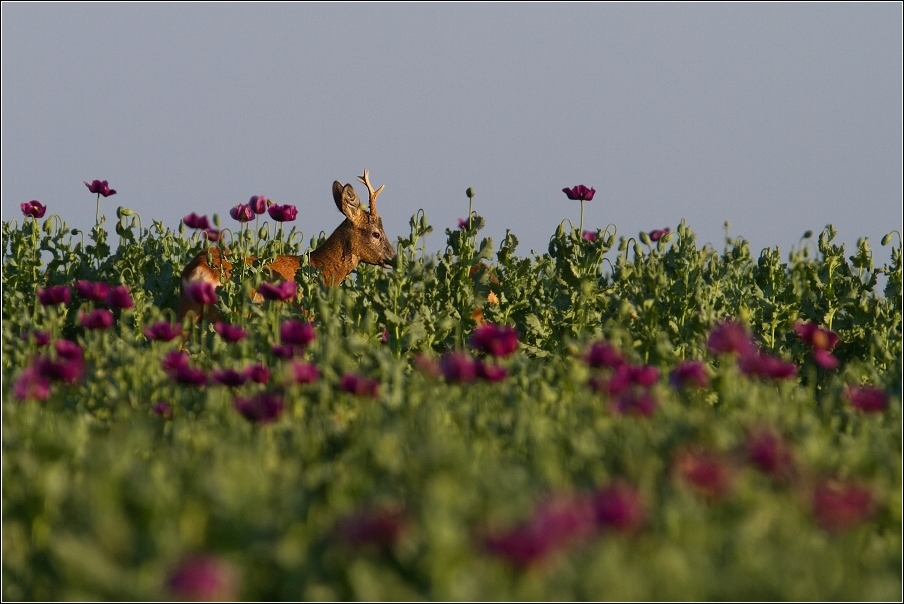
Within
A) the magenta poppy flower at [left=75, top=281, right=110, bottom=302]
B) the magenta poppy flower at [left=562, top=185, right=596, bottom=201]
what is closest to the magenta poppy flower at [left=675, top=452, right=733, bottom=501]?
the magenta poppy flower at [left=75, top=281, right=110, bottom=302]

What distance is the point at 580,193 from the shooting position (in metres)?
11.1

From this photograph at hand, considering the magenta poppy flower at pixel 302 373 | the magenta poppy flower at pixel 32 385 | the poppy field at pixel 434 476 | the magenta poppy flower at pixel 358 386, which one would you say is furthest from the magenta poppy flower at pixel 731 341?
the magenta poppy flower at pixel 32 385

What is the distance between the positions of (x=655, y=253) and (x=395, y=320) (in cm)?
243

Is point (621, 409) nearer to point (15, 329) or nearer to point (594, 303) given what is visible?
point (594, 303)

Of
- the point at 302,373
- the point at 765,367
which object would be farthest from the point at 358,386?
the point at 765,367

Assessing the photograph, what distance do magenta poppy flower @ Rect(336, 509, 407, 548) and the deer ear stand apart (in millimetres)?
10051

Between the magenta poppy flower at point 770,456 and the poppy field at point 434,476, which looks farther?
the magenta poppy flower at point 770,456

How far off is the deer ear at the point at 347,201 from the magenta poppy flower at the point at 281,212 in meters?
1.00

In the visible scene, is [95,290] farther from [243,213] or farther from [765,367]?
[243,213]

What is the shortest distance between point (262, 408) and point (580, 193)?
20.7ft

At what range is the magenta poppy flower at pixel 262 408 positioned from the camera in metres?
5.14

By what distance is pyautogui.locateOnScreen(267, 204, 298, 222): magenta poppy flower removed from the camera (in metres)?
12.6

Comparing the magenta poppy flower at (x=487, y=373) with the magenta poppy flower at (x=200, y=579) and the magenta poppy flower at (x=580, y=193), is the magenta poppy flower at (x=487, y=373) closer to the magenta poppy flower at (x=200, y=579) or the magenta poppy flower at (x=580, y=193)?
the magenta poppy flower at (x=200, y=579)

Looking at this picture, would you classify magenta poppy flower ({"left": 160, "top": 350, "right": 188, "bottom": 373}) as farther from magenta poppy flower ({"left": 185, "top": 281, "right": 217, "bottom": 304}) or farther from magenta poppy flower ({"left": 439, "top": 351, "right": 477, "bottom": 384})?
magenta poppy flower ({"left": 439, "top": 351, "right": 477, "bottom": 384})
